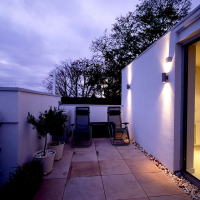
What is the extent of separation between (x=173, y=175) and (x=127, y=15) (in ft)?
32.5

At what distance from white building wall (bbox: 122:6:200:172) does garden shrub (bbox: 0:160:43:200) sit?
2.37 meters

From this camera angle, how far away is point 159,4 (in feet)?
28.7

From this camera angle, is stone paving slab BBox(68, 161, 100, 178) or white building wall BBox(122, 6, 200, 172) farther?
stone paving slab BBox(68, 161, 100, 178)

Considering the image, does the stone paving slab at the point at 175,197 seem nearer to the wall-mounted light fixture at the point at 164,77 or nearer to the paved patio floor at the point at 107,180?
the paved patio floor at the point at 107,180

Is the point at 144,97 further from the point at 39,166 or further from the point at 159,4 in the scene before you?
the point at 159,4

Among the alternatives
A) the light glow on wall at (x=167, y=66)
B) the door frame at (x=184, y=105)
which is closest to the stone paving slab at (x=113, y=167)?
the door frame at (x=184, y=105)

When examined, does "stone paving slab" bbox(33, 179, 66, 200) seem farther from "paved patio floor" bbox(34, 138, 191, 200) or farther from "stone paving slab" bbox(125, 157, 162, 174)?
"stone paving slab" bbox(125, 157, 162, 174)

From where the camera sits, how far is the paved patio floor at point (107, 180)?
200 cm

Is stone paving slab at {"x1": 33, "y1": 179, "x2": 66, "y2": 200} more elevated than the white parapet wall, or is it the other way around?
the white parapet wall

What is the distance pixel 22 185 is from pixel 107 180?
134cm

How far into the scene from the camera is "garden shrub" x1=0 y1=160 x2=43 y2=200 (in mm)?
1612

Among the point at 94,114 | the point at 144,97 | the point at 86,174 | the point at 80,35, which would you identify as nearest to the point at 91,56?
the point at 80,35

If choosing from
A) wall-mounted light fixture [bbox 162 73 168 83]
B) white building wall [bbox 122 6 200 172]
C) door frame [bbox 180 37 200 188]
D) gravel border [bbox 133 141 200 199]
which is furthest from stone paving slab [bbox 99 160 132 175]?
wall-mounted light fixture [bbox 162 73 168 83]

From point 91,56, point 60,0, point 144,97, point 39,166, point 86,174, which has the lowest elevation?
point 86,174
